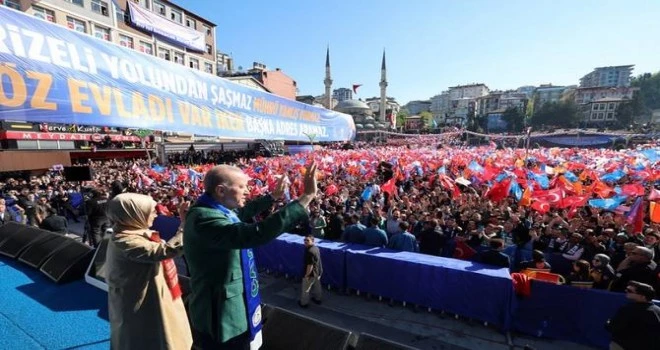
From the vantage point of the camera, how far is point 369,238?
728cm

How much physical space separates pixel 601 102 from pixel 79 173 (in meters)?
101

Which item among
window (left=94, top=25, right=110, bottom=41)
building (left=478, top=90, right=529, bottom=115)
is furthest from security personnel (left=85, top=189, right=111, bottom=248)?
building (left=478, top=90, right=529, bottom=115)

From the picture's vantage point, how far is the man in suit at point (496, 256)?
5.92 m

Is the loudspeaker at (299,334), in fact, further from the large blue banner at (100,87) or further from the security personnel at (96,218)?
the security personnel at (96,218)

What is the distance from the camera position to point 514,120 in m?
81.8

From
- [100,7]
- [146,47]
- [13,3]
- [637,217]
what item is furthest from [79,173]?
[146,47]

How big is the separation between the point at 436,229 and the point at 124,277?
6666mm

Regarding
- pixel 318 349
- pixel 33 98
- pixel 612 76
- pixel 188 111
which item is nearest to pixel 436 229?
pixel 318 349

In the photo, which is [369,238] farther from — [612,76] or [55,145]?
[612,76]

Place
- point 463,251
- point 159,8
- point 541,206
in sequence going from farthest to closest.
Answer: point 159,8, point 541,206, point 463,251

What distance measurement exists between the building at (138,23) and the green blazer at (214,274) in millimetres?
23021

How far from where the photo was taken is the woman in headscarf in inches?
83.6

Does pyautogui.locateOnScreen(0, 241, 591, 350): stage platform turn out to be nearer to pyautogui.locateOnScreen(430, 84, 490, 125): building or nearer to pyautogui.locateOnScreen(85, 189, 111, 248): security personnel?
pyautogui.locateOnScreen(85, 189, 111, 248): security personnel

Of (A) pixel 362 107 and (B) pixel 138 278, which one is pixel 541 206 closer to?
(B) pixel 138 278
